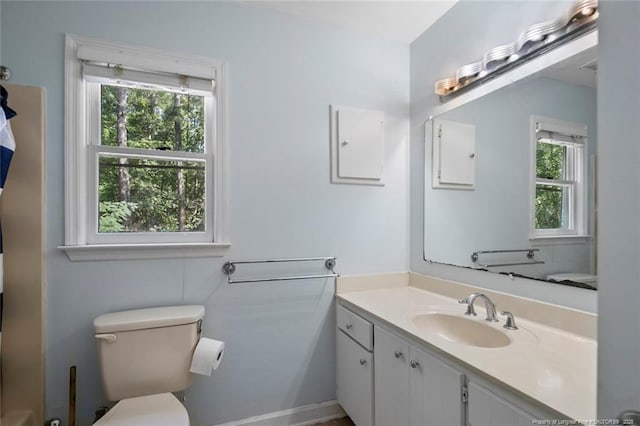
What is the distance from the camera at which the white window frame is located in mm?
1421

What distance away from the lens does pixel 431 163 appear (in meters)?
1.91

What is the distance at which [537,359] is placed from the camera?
975 mm

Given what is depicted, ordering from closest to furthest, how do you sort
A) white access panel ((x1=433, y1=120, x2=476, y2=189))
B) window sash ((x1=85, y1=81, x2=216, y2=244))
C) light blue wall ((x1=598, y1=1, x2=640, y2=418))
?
light blue wall ((x1=598, y1=1, x2=640, y2=418))
window sash ((x1=85, y1=81, x2=216, y2=244))
white access panel ((x1=433, y1=120, x2=476, y2=189))

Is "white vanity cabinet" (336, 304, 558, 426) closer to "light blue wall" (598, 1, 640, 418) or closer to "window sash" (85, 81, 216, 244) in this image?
"light blue wall" (598, 1, 640, 418)

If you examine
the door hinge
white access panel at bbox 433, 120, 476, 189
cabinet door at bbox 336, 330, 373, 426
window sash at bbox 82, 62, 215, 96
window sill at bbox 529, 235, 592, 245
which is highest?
window sash at bbox 82, 62, 215, 96

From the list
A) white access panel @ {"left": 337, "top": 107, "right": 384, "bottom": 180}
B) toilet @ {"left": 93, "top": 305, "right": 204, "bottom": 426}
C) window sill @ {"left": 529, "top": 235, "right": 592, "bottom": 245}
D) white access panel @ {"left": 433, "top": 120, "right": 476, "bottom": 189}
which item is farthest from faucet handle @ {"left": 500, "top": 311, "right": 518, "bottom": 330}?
toilet @ {"left": 93, "top": 305, "right": 204, "bottom": 426}

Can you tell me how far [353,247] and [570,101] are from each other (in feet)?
4.17

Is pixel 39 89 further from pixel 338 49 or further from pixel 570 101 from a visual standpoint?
pixel 570 101

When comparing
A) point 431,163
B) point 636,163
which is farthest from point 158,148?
point 636,163

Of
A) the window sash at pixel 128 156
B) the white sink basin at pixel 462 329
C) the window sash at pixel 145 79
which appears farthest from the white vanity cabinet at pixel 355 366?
the window sash at pixel 145 79

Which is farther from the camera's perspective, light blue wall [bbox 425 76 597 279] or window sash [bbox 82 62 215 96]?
window sash [bbox 82 62 215 96]

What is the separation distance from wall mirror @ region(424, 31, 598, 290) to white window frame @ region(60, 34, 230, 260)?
1313 mm

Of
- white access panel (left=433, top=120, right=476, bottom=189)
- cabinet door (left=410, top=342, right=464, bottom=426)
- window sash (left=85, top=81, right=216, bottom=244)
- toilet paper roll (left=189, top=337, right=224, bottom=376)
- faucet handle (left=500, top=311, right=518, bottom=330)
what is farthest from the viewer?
white access panel (left=433, top=120, right=476, bottom=189)

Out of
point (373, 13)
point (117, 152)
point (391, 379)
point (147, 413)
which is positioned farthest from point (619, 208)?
point (117, 152)
